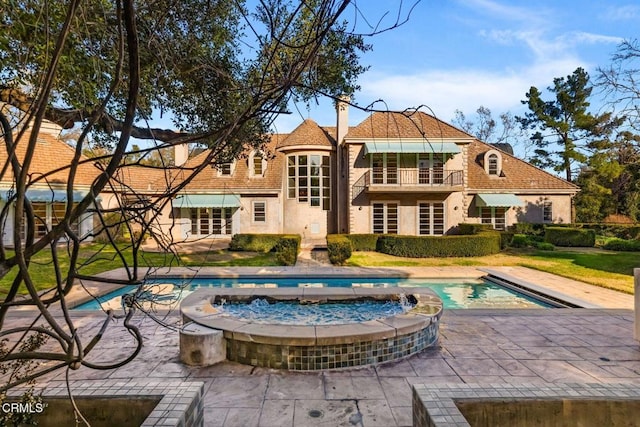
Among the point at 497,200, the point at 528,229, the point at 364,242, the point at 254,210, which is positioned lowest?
the point at 364,242

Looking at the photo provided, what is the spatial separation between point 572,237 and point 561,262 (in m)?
8.47

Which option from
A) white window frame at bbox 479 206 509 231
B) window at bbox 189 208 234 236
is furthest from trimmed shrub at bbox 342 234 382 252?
window at bbox 189 208 234 236

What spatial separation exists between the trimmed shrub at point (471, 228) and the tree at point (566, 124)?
18970 millimetres

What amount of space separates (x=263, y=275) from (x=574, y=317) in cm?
1052

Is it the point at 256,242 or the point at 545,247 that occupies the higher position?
the point at 256,242

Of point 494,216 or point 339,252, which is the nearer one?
point 339,252

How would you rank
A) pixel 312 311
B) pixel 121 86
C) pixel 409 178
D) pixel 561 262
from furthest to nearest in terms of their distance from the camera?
pixel 409 178 → pixel 561 262 → pixel 312 311 → pixel 121 86

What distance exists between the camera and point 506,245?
23.2m

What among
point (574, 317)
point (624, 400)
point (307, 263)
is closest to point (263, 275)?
point (307, 263)

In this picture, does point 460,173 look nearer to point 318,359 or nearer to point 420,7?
point 318,359

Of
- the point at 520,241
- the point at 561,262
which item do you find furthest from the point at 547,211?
the point at 561,262

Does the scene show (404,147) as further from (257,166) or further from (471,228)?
(257,166)

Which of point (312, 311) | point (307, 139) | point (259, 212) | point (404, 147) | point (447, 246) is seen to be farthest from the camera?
point (259, 212)

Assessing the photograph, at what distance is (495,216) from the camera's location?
27672mm
